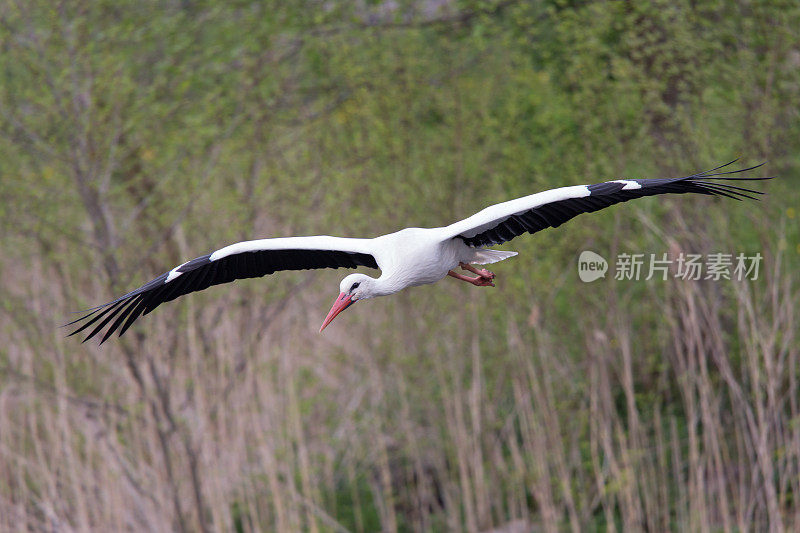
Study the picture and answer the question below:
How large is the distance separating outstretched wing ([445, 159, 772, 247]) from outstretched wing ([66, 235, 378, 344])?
56 cm

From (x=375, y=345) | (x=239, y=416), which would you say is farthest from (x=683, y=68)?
(x=239, y=416)

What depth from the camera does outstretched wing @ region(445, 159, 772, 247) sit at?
3883 millimetres

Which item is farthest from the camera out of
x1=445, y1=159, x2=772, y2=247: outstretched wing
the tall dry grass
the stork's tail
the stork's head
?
the tall dry grass

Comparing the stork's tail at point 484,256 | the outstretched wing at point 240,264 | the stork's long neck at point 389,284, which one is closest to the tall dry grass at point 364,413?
the stork's tail at point 484,256

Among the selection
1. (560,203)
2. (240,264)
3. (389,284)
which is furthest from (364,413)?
(389,284)

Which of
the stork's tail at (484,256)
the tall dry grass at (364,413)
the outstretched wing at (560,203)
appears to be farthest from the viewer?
the tall dry grass at (364,413)

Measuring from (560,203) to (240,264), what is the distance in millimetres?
1600

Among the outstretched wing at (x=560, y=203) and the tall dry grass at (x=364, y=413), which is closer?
the outstretched wing at (x=560, y=203)

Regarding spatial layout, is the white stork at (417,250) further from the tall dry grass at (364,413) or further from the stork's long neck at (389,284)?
the tall dry grass at (364,413)

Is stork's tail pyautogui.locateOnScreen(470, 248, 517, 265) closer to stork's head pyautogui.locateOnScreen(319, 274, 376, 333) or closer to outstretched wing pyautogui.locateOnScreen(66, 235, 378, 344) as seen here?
outstretched wing pyautogui.locateOnScreen(66, 235, 378, 344)

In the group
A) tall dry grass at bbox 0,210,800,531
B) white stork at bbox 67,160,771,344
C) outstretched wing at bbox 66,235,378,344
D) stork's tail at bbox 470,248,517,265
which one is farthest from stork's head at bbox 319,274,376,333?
tall dry grass at bbox 0,210,800,531

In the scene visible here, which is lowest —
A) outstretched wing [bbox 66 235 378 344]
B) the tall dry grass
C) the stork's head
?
the tall dry grass

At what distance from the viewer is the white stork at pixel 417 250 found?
397 centimetres

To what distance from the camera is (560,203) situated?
14.2 feet
